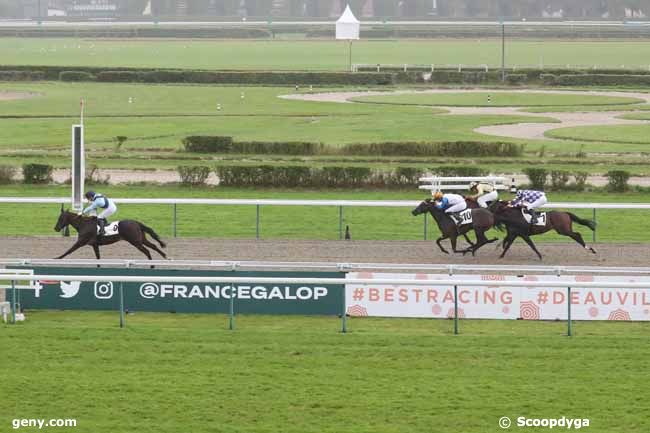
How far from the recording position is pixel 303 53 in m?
79.6

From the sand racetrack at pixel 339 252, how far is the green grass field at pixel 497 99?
2618 cm

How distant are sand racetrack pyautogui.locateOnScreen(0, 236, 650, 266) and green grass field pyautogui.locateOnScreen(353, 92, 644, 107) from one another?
85.9 feet

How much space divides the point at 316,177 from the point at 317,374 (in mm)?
12166

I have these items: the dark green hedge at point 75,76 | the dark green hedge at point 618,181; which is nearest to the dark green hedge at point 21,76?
the dark green hedge at point 75,76

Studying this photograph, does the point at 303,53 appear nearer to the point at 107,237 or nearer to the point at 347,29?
the point at 347,29

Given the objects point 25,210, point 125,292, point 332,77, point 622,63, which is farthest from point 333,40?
point 125,292

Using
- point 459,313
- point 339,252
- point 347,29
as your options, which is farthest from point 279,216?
point 347,29

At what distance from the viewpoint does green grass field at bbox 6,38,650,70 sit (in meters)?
67.5

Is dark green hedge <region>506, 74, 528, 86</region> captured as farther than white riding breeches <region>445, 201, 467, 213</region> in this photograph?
Yes

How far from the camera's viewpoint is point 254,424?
30.6 feet

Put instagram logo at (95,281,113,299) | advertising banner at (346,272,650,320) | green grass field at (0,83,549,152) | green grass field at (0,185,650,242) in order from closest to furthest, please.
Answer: advertising banner at (346,272,650,320), instagram logo at (95,281,113,299), green grass field at (0,185,650,242), green grass field at (0,83,549,152)

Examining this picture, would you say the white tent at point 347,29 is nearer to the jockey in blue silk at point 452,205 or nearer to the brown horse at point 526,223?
the jockey in blue silk at point 452,205

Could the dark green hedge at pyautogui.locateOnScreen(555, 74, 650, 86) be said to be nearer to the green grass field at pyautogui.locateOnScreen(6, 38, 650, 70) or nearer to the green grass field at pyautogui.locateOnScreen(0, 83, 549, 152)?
the green grass field at pyautogui.locateOnScreen(6, 38, 650, 70)

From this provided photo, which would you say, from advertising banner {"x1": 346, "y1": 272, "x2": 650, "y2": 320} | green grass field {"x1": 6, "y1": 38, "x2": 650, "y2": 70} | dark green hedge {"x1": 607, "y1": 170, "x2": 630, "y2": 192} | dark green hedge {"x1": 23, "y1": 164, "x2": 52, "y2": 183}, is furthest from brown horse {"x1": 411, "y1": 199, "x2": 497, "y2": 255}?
green grass field {"x1": 6, "y1": 38, "x2": 650, "y2": 70}
